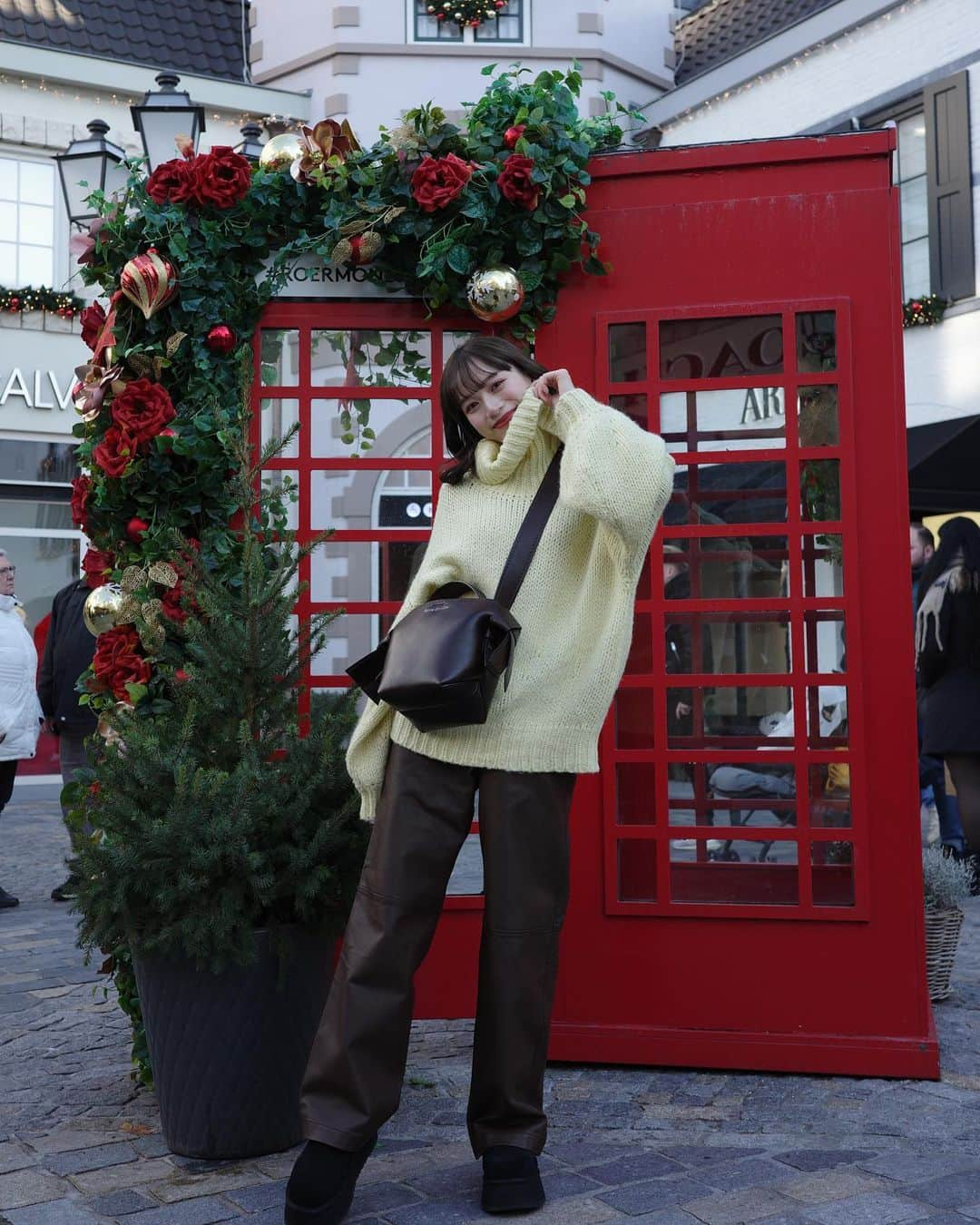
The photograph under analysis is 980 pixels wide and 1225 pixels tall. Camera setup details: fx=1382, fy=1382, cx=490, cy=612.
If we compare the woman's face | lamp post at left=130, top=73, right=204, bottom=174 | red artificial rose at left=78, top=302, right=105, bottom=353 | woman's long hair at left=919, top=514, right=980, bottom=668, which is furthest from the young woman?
woman's long hair at left=919, top=514, right=980, bottom=668

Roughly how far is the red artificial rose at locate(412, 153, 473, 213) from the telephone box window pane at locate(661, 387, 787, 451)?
86cm

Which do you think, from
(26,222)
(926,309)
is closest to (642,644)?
(926,309)

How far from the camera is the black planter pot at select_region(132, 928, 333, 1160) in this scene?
331 centimetres

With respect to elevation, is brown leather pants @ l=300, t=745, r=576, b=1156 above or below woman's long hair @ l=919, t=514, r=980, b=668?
below

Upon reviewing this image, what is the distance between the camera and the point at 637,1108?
3695mm

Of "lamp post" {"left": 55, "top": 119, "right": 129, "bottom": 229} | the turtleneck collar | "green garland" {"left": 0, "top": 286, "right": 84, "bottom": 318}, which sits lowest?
the turtleneck collar

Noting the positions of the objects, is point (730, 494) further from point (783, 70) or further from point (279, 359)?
point (783, 70)

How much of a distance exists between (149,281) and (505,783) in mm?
1811

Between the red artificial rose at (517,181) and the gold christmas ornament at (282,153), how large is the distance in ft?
1.98

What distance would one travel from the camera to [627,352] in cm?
412

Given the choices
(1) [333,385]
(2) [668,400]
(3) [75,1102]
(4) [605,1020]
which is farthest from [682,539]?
(3) [75,1102]

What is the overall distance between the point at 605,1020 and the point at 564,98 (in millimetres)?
2688

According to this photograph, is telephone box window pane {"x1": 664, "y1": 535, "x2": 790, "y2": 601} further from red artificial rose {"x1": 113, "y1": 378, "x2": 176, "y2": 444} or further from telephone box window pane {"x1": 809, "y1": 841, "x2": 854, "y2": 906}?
red artificial rose {"x1": 113, "y1": 378, "x2": 176, "y2": 444}

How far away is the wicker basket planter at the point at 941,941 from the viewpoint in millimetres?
4742
